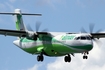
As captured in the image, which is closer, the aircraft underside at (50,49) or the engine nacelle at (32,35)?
the aircraft underside at (50,49)

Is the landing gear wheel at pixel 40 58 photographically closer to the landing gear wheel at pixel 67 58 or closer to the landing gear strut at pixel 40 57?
the landing gear strut at pixel 40 57

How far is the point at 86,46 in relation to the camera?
46.5 metres

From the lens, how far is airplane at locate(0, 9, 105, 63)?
4738 cm

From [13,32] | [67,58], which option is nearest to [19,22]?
[13,32]

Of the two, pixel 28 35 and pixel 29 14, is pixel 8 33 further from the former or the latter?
pixel 29 14

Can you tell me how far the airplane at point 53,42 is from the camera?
47375 mm

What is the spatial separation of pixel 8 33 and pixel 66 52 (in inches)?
370

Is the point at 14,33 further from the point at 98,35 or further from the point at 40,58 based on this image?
the point at 98,35

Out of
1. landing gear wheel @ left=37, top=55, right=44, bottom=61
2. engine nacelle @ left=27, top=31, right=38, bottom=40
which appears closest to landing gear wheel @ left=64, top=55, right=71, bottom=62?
landing gear wheel @ left=37, top=55, right=44, bottom=61

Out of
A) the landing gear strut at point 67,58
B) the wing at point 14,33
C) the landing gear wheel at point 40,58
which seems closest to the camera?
the landing gear wheel at point 40,58

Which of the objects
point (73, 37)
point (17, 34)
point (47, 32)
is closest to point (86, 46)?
point (73, 37)

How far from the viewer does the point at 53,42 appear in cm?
5066

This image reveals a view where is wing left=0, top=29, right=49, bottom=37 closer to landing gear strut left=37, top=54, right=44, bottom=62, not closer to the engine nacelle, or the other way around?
the engine nacelle

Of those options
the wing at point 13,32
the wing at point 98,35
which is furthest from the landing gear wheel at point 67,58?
the wing at point 13,32
